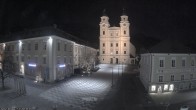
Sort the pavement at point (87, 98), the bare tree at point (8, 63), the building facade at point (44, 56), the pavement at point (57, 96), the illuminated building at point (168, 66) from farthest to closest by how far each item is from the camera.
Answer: the bare tree at point (8, 63) < the building facade at point (44, 56) < the illuminated building at point (168, 66) < the pavement at point (87, 98) < the pavement at point (57, 96)

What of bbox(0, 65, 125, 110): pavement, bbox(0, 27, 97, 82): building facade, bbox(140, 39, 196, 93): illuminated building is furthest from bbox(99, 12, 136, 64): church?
bbox(0, 65, 125, 110): pavement

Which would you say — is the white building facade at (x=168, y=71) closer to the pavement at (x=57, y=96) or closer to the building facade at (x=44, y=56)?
the pavement at (x=57, y=96)

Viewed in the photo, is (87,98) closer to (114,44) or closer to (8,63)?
(8,63)

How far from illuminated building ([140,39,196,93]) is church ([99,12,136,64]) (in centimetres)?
5441

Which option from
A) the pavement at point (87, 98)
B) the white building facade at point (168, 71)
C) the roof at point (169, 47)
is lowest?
the pavement at point (87, 98)

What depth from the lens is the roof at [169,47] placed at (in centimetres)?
4264

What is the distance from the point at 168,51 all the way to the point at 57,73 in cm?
2172

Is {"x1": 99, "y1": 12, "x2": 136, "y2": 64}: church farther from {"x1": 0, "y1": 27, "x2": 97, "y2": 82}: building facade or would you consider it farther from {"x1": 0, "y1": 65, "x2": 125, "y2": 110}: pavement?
{"x1": 0, "y1": 65, "x2": 125, "y2": 110}: pavement

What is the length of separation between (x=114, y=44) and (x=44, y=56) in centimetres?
5849

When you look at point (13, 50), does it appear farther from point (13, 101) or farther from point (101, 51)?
point (101, 51)

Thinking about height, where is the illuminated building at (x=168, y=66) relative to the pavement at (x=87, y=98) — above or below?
above

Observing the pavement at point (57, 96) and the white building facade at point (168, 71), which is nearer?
the pavement at point (57, 96)

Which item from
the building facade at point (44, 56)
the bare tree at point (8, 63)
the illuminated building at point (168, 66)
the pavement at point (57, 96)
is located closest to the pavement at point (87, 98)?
the pavement at point (57, 96)

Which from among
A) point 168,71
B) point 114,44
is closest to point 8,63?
point 168,71
